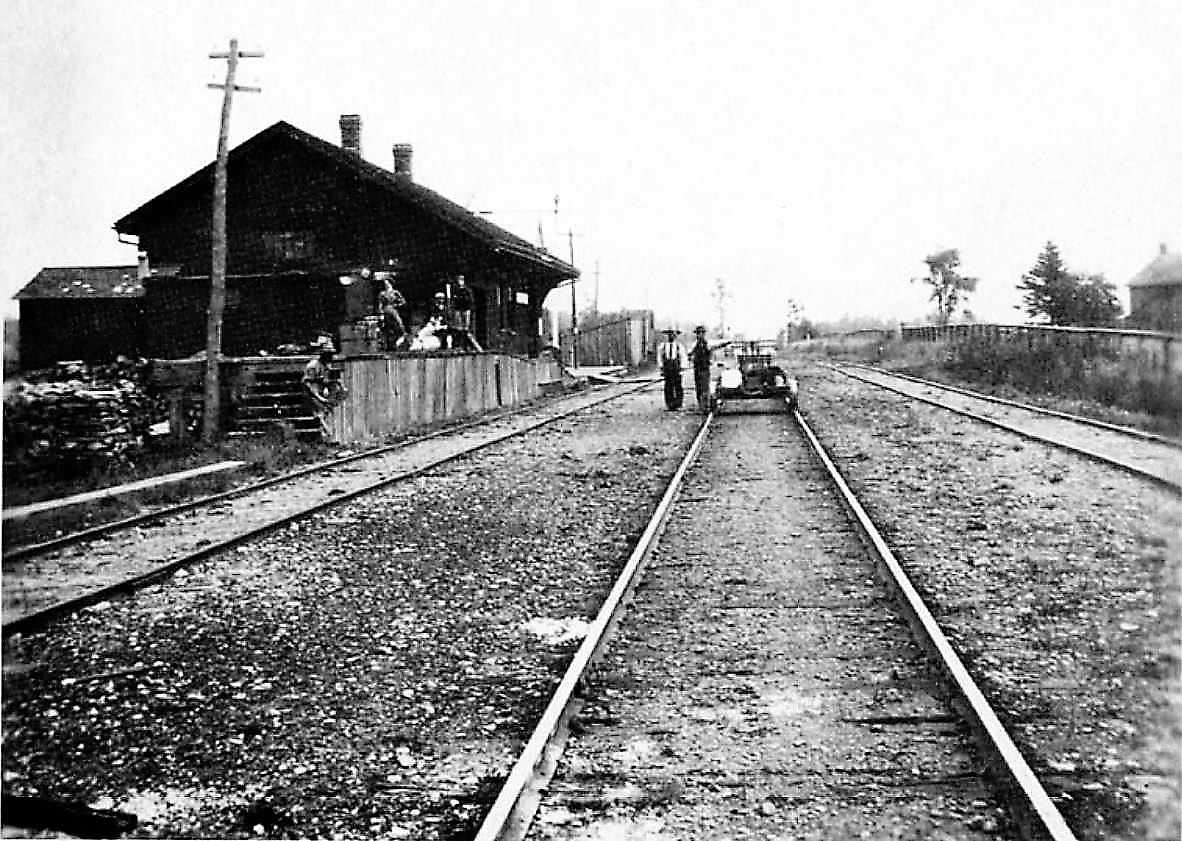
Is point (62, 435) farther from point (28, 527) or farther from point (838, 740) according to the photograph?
point (838, 740)

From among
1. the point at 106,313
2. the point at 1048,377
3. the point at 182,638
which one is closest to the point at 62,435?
the point at 106,313

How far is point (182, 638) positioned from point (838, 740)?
2.60 meters

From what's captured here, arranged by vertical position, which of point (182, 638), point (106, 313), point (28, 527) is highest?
point (106, 313)

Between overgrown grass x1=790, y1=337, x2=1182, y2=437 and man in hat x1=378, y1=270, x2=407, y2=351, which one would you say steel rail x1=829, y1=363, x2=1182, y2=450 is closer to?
overgrown grass x1=790, y1=337, x2=1182, y2=437

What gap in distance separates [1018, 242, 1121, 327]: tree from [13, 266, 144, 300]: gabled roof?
278cm

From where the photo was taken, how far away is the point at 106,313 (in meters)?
4.40

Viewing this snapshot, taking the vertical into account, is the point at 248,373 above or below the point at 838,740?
above

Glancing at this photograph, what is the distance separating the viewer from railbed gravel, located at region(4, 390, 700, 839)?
3.04 meters

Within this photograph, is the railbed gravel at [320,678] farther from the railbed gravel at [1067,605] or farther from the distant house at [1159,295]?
the distant house at [1159,295]

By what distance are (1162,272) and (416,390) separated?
1337cm

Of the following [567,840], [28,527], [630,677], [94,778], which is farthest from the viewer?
[630,677]

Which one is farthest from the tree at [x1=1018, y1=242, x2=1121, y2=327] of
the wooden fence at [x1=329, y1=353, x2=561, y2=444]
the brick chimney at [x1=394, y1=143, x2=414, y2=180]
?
the wooden fence at [x1=329, y1=353, x2=561, y2=444]

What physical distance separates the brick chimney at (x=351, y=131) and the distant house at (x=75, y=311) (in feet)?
2.83

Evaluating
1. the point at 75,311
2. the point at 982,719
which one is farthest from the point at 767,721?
the point at 75,311
